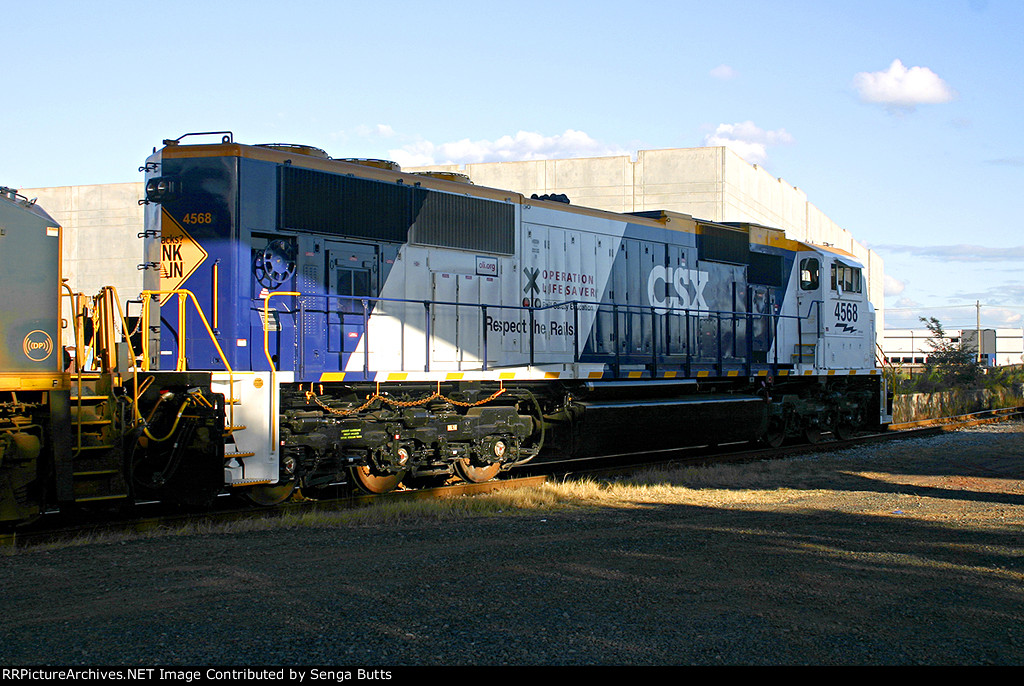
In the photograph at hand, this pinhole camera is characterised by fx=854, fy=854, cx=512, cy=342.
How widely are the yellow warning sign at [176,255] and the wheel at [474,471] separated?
3.95 meters

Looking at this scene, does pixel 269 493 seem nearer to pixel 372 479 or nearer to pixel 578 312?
pixel 372 479

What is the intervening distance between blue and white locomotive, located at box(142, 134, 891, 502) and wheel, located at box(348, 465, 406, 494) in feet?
0.08

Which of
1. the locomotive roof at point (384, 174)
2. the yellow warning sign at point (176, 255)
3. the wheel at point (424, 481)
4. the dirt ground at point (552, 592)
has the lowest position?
the wheel at point (424, 481)

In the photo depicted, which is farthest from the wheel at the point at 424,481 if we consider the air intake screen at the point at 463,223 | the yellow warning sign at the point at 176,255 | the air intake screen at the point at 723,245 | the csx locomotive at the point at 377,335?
the air intake screen at the point at 723,245

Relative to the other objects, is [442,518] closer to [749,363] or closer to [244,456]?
[244,456]

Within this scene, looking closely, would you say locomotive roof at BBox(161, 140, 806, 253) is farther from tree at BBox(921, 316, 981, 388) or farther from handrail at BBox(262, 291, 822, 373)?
tree at BBox(921, 316, 981, 388)

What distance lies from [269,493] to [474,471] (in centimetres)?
272

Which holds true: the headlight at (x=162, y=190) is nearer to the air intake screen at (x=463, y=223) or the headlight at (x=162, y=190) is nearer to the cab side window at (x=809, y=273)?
the air intake screen at (x=463, y=223)

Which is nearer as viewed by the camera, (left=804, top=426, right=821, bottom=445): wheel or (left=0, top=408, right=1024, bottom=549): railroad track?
(left=0, top=408, right=1024, bottom=549): railroad track

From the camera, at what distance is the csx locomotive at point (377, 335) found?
8469mm

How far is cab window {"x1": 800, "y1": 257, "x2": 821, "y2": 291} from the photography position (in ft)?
54.7

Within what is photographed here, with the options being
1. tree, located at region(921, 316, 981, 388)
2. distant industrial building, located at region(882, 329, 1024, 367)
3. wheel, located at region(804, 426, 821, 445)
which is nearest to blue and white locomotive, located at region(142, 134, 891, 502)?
wheel, located at region(804, 426, 821, 445)

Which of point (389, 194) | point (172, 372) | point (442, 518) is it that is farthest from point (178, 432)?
point (389, 194)

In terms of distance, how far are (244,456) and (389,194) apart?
370 cm
